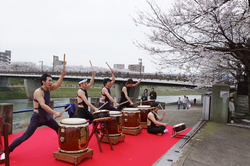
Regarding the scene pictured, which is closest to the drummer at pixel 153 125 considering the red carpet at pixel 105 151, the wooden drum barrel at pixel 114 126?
the red carpet at pixel 105 151

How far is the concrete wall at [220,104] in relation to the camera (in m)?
8.45

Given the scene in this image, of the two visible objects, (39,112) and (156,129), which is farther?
(156,129)

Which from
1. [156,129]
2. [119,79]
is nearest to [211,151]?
[156,129]

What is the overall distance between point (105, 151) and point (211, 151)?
2.69m

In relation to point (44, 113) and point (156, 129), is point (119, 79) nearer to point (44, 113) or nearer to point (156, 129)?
point (156, 129)

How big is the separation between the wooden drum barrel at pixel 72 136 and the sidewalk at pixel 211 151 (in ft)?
5.35

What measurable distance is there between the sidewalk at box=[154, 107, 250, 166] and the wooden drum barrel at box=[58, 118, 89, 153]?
163 centimetres

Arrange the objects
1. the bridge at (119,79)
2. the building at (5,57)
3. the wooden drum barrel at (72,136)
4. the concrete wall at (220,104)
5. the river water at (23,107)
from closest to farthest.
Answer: the wooden drum barrel at (72,136), the concrete wall at (220,104), the river water at (23,107), the bridge at (119,79), the building at (5,57)

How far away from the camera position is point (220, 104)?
8562 millimetres

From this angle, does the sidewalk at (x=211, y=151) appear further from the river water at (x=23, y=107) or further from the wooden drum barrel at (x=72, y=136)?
the river water at (x=23, y=107)

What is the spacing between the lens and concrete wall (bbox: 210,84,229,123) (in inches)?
332

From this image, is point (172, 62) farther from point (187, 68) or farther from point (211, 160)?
point (211, 160)

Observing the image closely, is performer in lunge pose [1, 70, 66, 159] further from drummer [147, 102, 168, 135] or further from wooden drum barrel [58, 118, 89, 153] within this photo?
drummer [147, 102, 168, 135]

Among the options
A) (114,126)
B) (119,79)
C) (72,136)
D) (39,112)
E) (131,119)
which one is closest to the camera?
(72,136)
